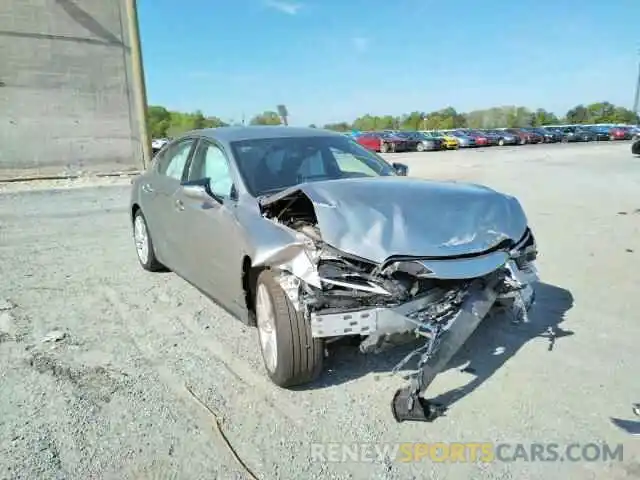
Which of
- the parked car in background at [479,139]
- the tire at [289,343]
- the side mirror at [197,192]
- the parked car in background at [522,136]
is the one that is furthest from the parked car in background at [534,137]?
the tire at [289,343]

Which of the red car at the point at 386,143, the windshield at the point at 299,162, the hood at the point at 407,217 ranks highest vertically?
the windshield at the point at 299,162

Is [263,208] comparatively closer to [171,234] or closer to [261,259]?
[261,259]

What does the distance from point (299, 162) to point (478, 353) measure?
2.05m

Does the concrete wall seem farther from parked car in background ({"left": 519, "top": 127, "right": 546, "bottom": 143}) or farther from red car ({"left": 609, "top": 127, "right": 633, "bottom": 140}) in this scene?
red car ({"left": 609, "top": 127, "right": 633, "bottom": 140})

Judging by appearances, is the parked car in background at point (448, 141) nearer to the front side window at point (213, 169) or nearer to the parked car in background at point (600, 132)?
the parked car in background at point (600, 132)

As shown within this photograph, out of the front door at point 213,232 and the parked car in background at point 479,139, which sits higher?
the front door at point 213,232

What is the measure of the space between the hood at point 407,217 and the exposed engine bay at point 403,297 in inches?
2.1

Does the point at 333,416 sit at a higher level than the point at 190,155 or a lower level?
lower

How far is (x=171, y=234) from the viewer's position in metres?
4.87

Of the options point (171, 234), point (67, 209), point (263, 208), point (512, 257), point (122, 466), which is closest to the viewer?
point (122, 466)

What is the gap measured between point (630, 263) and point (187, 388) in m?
5.05

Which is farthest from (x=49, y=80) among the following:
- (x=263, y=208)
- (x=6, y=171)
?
(x=263, y=208)

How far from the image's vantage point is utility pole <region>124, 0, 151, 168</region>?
1650cm

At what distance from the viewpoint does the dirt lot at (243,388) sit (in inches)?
102
